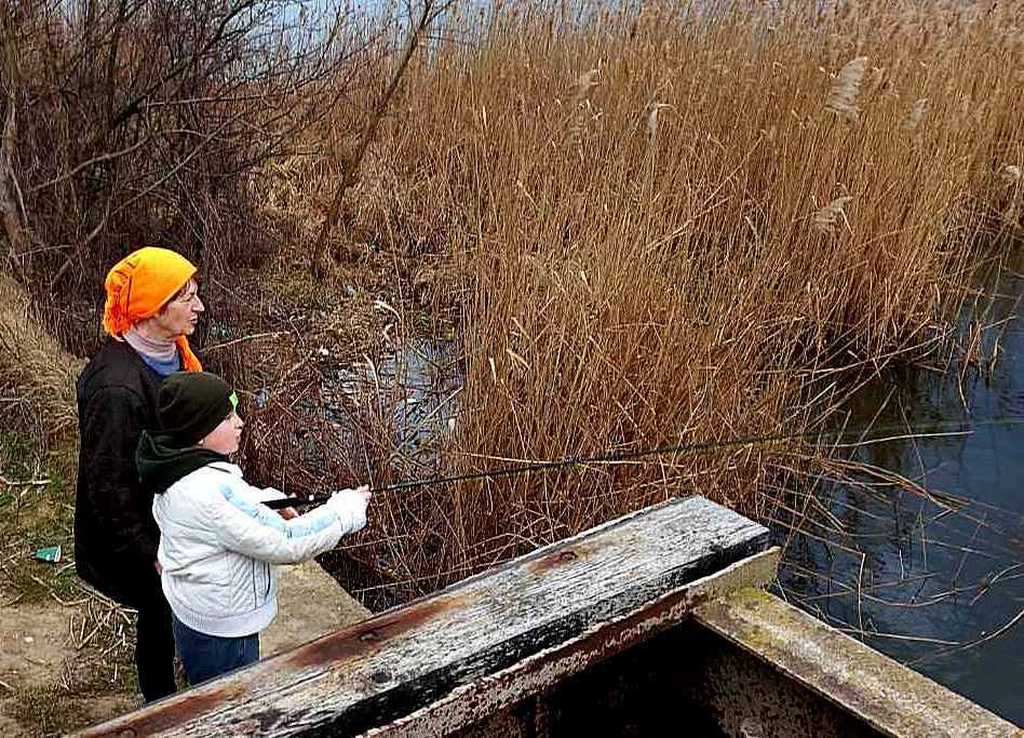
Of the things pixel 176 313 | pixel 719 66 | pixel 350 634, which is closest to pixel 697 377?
pixel 176 313

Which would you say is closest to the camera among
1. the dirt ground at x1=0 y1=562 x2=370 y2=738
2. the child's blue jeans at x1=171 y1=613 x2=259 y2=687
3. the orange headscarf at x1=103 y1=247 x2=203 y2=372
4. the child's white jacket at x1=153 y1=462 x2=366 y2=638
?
the child's white jacket at x1=153 y1=462 x2=366 y2=638

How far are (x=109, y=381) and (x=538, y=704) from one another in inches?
41.4

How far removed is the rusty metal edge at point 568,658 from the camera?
1.39 m

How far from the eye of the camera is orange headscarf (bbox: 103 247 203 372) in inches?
84.1

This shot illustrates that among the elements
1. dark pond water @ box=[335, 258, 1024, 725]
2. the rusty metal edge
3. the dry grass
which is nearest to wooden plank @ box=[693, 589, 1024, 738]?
the rusty metal edge

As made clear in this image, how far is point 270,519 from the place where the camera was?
1.88 meters

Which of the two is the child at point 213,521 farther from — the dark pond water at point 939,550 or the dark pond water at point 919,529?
the dark pond water at point 939,550

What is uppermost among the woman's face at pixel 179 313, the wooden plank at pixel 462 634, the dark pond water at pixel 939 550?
the woman's face at pixel 179 313

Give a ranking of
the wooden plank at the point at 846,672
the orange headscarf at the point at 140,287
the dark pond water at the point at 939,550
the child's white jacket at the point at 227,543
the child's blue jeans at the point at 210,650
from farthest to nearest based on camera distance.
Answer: the dark pond water at the point at 939,550, the orange headscarf at the point at 140,287, the child's blue jeans at the point at 210,650, the child's white jacket at the point at 227,543, the wooden plank at the point at 846,672

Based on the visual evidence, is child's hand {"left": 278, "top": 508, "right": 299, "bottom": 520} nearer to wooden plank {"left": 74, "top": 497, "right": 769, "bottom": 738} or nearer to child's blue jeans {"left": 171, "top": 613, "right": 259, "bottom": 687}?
child's blue jeans {"left": 171, "top": 613, "right": 259, "bottom": 687}

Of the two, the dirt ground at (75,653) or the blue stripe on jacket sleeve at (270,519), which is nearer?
the blue stripe on jacket sleeve at (270,519)

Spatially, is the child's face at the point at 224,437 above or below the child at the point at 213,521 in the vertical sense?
above

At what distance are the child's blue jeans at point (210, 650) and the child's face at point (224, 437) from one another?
0.37 m

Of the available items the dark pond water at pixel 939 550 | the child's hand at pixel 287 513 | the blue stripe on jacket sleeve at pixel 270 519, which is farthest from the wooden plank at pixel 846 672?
the dark pond water at pixel 939 550
